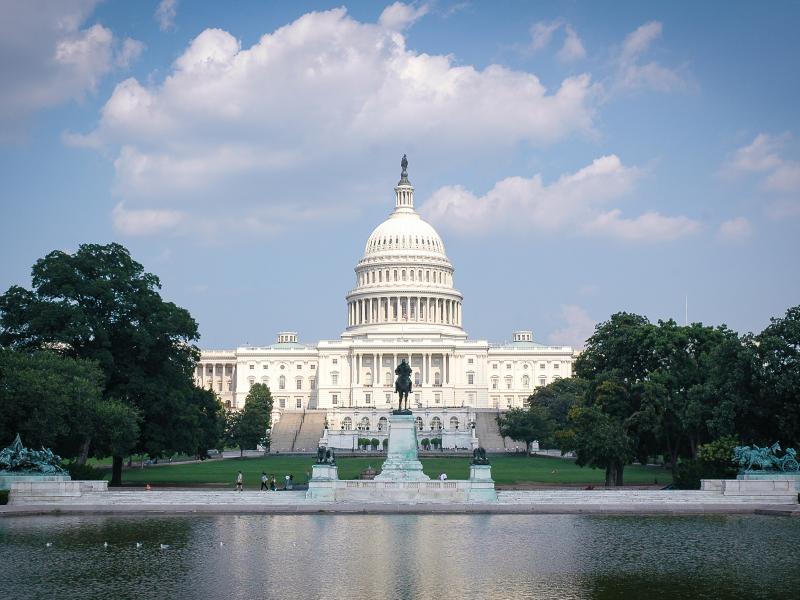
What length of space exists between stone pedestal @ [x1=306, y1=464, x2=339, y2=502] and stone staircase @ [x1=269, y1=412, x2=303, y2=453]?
261 ft

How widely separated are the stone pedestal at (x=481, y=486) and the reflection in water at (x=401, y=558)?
5.15 metres

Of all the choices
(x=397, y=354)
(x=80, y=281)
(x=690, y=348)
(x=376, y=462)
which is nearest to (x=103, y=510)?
(x=80, y=281)

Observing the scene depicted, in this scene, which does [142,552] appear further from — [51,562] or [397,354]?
[397,354]

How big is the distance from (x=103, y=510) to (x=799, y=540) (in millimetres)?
24360

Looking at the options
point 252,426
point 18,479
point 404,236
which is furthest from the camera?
point 404,236

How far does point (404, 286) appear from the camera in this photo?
16888 cm

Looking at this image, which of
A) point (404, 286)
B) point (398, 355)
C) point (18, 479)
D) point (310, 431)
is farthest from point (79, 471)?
point (404, 286)

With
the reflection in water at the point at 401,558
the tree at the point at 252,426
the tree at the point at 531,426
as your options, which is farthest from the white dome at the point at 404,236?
the reflection in water at the point at 401,558

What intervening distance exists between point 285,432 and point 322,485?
93.3 meters

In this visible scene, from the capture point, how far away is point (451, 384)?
6304 inches

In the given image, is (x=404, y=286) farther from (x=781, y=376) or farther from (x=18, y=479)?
(x=18, y=479)

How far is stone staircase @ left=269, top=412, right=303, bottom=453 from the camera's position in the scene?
128 metres

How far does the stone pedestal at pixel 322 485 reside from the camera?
4522cm

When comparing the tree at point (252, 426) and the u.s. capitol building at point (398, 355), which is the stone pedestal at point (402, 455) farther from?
the u.s. capitol building at point (398, 355)
